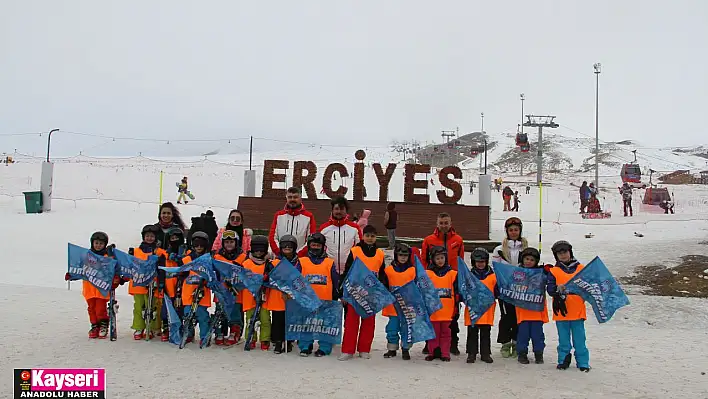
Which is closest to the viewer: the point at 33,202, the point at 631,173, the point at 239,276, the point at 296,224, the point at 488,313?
the point at 488,313

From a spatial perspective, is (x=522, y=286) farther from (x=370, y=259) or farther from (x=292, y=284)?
→ (x=292, y=284)

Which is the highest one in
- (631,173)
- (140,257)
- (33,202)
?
(631,173)

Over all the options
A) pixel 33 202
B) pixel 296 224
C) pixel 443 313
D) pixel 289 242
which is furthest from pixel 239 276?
pixel 33 202

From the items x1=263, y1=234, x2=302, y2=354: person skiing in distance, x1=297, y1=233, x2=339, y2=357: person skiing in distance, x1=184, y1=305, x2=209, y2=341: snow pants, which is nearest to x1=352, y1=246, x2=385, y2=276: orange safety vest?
x1=297, y1=233, x2=339, y2=357: person skiing in distance

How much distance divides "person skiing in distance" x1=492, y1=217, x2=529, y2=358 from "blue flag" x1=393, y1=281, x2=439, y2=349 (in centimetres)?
91

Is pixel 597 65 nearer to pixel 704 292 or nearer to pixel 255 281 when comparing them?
pixel 704 292

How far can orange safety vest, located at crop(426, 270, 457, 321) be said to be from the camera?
598cm

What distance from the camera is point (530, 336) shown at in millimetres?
5953

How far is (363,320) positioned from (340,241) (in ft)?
3.22

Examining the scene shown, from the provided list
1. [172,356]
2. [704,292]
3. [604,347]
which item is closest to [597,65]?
[704,292]

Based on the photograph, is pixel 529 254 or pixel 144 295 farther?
pixel 144 295

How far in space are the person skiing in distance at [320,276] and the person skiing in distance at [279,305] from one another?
0.40ft

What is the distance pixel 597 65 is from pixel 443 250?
43732 mm

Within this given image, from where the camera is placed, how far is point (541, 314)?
231 inches
